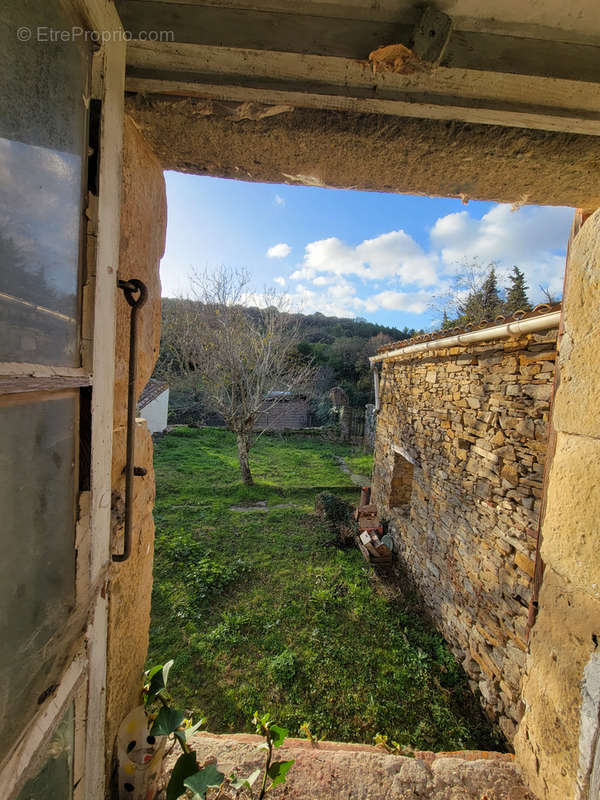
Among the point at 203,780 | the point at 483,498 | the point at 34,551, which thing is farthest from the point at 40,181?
the point at 483,498

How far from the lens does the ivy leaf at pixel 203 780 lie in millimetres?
972

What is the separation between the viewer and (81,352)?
80cm

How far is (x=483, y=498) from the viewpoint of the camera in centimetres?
318

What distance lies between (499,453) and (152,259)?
3156mm

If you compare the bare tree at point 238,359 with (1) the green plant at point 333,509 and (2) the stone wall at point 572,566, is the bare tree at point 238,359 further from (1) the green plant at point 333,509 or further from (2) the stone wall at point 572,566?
(2) the stone wall at point 572,566

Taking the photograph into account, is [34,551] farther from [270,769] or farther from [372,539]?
[372,539]

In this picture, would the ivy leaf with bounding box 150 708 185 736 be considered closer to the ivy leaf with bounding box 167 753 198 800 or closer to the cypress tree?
the ivy leaf with bounding box 167 753 198 800

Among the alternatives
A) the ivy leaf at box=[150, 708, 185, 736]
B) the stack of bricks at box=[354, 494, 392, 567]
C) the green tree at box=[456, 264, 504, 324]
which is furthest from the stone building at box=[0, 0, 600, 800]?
the green tree at box=[456, 264, 504, 324]

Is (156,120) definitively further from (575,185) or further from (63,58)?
(575,185)

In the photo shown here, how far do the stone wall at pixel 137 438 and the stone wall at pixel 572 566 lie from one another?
1648 millimetres

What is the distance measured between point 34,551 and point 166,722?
0.97 m

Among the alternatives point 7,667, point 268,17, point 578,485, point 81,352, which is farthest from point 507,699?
point 268,17

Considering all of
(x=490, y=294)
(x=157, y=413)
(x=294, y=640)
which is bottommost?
(x=294, y=640)

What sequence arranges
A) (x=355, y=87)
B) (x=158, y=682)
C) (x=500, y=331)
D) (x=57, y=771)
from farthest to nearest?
(x=500, y=331) < (x=158, y=682) < (x=355, y=87) < (x=57, y=771)
